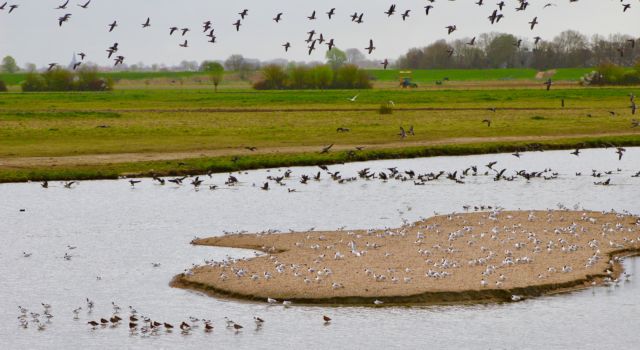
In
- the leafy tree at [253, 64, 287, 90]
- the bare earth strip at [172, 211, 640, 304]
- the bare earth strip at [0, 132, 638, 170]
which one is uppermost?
the leafy tree at [253, 64, 287, 90]

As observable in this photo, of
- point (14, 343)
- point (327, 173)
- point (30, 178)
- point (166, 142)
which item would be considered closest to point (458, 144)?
point (327, 173)

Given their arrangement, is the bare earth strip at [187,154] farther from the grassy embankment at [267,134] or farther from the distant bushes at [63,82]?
the distant bushes at [63,82]

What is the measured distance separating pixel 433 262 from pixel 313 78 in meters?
134

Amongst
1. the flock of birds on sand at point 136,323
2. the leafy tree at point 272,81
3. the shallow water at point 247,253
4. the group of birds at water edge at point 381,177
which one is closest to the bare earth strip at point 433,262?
the shallow water at point 247,253

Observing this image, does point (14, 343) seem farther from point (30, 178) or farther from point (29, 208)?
point (30, 178)

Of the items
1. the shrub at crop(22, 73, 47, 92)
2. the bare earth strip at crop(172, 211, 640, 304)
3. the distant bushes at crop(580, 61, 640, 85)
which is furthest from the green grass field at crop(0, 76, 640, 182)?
the shrub at crop(22, 73, 47, 92)

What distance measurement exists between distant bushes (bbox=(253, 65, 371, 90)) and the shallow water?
108983 millimetres

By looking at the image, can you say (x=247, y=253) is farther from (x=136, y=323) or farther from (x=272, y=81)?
(x=272, y=81)

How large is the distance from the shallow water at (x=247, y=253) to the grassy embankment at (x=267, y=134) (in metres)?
4.30

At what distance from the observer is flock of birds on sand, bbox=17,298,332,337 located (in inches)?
791

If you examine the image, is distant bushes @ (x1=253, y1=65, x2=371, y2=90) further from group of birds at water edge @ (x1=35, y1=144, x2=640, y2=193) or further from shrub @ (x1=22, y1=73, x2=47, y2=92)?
group of birds at water edge @ (x1=35, y1=144, x2=640, y2=193)

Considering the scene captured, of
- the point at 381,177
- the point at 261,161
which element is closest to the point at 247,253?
the point at 381,177

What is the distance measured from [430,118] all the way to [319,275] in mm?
54936

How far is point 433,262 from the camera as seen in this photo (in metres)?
25.4
